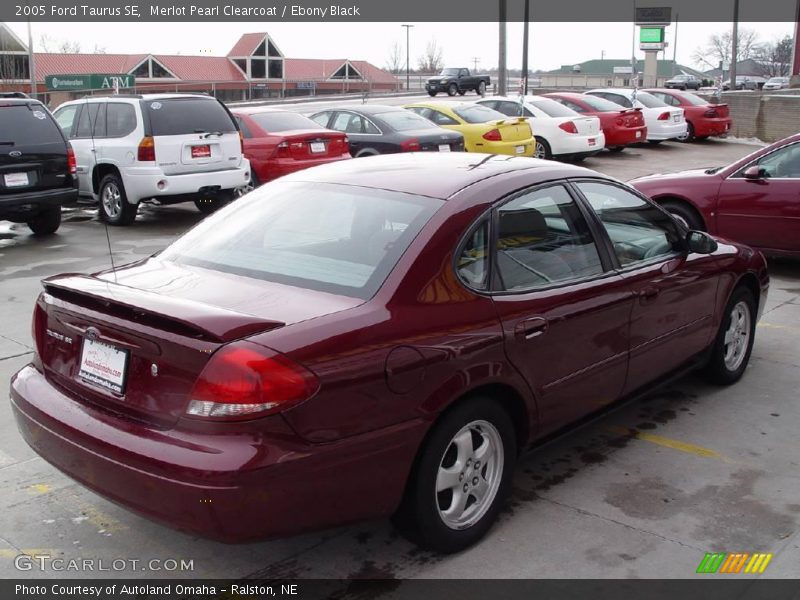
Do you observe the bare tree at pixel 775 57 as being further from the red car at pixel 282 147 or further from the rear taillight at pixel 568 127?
the red car at pixel 282 147

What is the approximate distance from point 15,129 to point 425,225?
27.5ft

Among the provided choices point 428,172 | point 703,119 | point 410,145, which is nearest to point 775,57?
point 703,119

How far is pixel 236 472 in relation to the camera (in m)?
3.05

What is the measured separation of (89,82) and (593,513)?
3.89m

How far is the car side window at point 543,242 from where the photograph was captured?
161 inches

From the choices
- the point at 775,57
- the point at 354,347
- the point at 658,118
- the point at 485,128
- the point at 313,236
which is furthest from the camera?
the point at 775,57

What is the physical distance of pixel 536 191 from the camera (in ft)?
14.3

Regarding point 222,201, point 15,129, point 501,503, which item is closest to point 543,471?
point 501,503

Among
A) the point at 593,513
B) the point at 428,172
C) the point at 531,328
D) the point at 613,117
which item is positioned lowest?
the point at 593,513

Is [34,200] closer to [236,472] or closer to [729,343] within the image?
[729,343]

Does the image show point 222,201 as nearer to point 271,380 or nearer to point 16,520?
point 16,520

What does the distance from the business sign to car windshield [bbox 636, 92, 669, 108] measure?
17.9m

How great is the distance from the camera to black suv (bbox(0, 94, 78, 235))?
417 inches

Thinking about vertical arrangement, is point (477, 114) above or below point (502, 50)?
below
